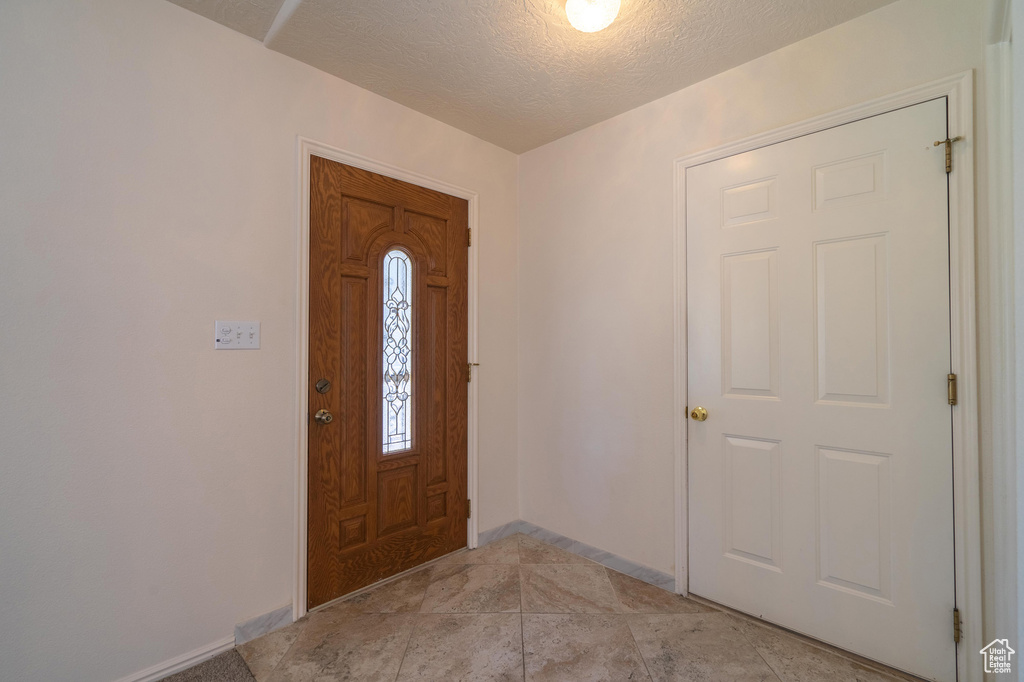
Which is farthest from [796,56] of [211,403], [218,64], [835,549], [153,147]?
[211,403]

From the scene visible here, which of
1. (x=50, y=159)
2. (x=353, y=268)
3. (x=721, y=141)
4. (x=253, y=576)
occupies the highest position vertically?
(x=721, y=141)

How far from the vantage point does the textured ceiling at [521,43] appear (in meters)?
1.78

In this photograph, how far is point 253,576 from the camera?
1.96 meters

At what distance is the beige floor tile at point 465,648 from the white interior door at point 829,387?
97cm

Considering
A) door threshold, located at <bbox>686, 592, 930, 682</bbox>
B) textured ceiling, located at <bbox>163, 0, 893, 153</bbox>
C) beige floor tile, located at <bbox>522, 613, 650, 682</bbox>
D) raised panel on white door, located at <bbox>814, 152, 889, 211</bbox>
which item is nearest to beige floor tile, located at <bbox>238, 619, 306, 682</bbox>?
beige floor tile, located at <bbox>522, 613, 650, 682</bbox>

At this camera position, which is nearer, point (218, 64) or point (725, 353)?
point (218, 64)

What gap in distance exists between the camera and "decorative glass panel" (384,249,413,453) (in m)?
2.44

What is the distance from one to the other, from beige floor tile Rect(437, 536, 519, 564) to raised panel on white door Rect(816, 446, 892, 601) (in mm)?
1542

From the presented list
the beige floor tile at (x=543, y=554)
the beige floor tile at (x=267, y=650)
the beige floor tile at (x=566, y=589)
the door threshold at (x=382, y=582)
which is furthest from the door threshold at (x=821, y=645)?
the beige floor tile at (x=267, y=650)

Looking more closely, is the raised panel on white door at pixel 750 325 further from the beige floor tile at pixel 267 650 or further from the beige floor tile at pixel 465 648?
the beige floor tile at pixel 267 650

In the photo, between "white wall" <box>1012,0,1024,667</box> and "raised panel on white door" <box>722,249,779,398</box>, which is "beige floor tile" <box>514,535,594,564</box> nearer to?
"raised panel on white door" <box>722,249,779,398</box>

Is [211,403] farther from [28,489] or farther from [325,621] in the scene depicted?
[325,621]

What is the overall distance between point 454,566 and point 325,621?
73 centimetres

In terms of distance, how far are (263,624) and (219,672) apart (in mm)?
234
